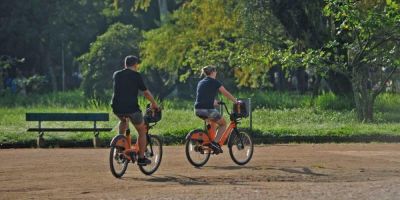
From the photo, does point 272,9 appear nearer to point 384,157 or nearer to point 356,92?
point 356,92

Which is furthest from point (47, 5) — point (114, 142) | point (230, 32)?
point (114, 142)

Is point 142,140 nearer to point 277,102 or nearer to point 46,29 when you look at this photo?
point 277,102

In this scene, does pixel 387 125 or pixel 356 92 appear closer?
pixel 387 125

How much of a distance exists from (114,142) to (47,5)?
57.8 m

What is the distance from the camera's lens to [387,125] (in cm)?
2697

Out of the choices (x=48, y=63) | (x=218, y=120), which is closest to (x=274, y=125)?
(x=218, y=120)

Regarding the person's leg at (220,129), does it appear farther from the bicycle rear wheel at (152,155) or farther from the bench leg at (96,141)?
the bench leg at (96,141)

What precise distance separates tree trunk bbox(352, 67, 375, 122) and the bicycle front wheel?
12.7m

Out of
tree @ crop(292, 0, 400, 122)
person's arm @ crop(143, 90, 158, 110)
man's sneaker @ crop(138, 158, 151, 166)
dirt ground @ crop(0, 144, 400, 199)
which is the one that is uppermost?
tree @ crop(292, 0, 400, 122)

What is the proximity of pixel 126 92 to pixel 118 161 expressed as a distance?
107 centimetres

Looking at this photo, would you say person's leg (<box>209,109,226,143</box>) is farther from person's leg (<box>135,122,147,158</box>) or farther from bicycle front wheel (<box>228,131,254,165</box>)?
person's leg (<box>135,122,147,158</box>)

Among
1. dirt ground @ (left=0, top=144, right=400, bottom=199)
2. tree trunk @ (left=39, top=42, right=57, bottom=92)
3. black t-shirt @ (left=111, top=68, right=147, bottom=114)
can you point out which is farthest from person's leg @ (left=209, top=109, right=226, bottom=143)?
tree trunk @ (left=39, top=42, right=57, bottom=92)

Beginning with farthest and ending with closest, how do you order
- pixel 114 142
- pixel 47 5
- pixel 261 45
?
pixel 47 5 → pixel 261 45 → pixel 114 142

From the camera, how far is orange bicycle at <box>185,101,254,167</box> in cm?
1636
